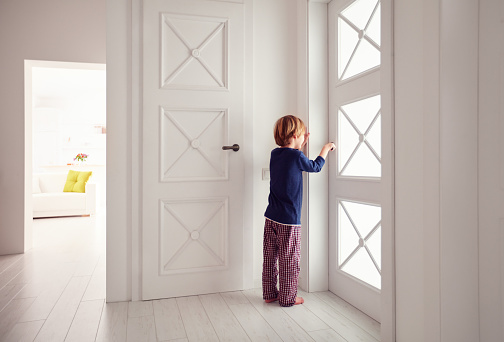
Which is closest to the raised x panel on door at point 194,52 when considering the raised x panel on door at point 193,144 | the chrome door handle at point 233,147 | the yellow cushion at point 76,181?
the raised x panel on door at point 193,144

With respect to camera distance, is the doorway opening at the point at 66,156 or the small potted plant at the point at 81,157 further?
the small potted plant at the point at 81,157

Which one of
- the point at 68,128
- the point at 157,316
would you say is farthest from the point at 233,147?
the point at 68,128

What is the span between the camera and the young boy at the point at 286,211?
2.36m

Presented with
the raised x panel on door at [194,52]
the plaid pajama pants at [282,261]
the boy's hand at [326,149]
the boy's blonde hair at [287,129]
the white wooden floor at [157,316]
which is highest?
the raised x panel on door at [194,52]

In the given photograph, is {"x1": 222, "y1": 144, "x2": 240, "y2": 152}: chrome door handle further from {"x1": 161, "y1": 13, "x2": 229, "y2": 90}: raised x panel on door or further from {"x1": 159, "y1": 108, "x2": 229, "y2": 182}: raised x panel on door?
{"x1": 161, "y1": 13, "x2": 229, "y2": 90}: raised x panel on door

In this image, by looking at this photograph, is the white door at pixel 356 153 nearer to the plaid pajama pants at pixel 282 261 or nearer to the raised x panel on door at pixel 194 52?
the plaid pajama pants at pixel 282 261

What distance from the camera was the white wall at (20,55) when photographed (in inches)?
152

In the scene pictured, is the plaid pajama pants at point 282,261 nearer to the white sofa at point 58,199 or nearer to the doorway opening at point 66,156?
the doorway opening at point 66,156

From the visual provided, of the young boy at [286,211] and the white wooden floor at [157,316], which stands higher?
the young boy at [286,211]

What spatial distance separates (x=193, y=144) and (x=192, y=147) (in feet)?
0.08

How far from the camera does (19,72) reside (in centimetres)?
390

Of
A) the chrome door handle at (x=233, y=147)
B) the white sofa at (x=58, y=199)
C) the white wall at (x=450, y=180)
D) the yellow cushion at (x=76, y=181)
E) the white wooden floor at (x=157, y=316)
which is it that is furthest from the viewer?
the yellow cushion at (x=76, y=181)

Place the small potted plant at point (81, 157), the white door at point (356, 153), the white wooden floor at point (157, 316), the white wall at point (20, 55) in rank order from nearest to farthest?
1. the white wooden floor at point (157, 316)
2. the white door at point (356, 153)
3. the white wall at point (20, 55)
4. the small potted plant at point (81, 157)

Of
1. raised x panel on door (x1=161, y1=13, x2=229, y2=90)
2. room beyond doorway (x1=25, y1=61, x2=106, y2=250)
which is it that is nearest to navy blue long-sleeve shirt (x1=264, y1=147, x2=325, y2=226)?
raised x panel on door (x1=161, y1=13, x2=229, y2=90)
